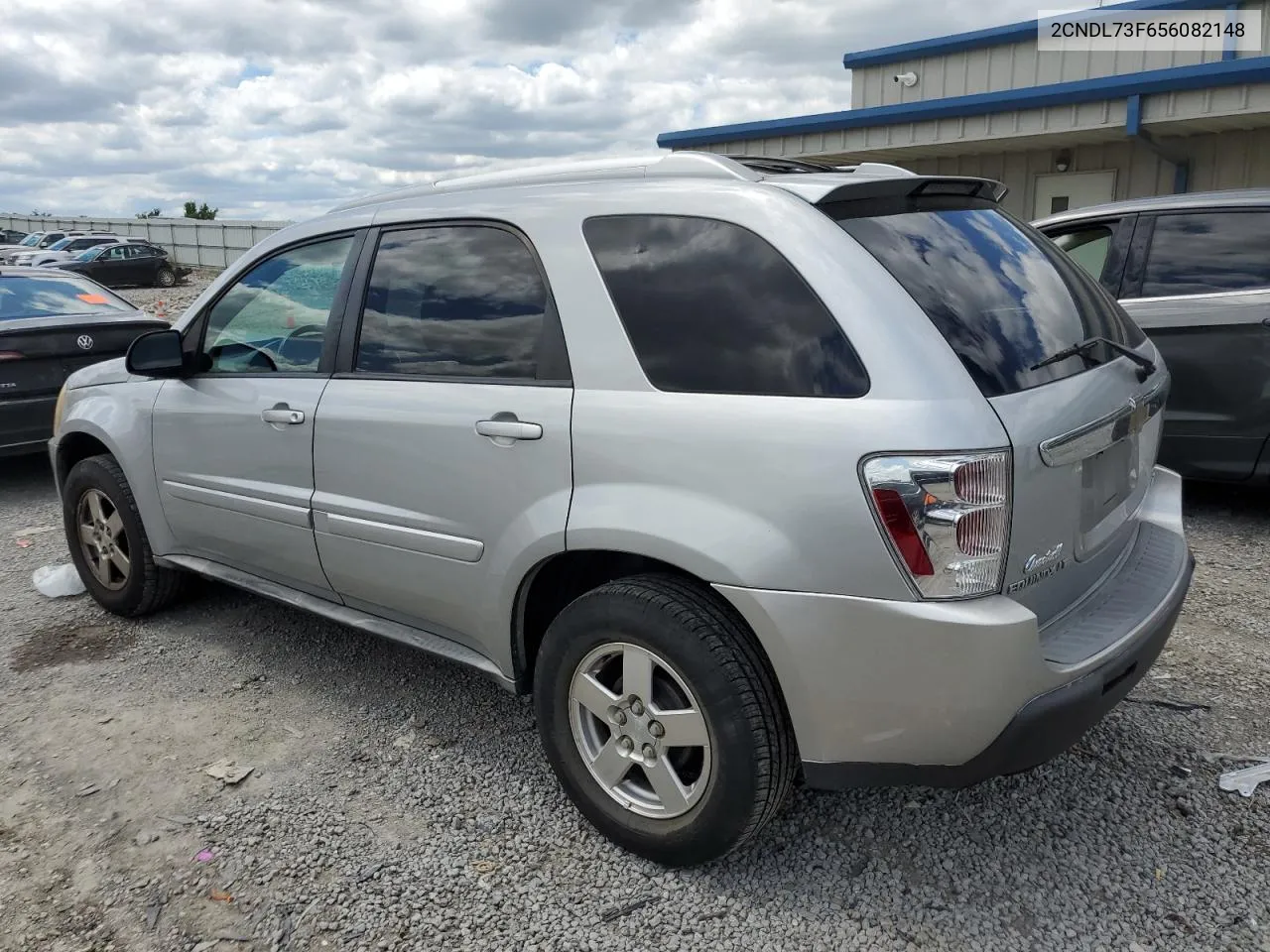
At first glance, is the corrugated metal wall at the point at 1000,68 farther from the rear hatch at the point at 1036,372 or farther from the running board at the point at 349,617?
the running board at the point at 349,617

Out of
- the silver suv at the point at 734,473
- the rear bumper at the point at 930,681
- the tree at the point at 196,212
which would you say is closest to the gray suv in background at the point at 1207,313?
the silver suv at the point at 734,473

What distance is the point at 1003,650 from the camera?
83.5 inches

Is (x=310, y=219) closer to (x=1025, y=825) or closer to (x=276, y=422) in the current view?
(x=276, y=422)

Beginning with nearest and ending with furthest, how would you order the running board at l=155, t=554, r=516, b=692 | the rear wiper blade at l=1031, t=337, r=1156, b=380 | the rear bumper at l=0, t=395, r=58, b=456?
the rear wiper blade at l=1031, t=337, r=1156, b=380, the running board at l=155, t=554, r=516, b=692, the rear bumper at l=0, t=395, r=58, b=456

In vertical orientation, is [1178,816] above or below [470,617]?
below

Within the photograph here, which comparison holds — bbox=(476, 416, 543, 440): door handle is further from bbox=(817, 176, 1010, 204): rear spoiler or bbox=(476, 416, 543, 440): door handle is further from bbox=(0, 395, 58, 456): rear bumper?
bbox=(0, 395, 58, 456): rear bumper

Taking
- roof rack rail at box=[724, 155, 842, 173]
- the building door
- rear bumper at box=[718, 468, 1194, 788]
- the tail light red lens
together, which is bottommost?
rear bumper at box=[718, 468, 1194, 788]

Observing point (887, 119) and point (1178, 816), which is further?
point (887, 119)

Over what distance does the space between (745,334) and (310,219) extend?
202cm

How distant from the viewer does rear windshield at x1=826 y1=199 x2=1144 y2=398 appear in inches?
91.4

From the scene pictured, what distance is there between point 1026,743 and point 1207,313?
397 cm

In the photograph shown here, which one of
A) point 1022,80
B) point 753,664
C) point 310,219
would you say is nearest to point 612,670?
point 753,664

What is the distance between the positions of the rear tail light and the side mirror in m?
2.84

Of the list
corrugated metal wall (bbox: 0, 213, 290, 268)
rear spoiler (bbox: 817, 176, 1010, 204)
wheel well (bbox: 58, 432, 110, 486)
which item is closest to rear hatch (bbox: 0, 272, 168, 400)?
wheel well (bbox: 58, 432, 110, 486)
